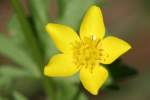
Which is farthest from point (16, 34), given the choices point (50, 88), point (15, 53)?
point (50, 88)

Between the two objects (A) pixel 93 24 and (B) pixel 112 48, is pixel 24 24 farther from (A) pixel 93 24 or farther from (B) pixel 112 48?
(B) pixel 112 48

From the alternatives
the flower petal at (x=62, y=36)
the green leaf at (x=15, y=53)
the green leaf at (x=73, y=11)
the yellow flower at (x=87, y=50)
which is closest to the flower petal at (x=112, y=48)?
the yellow flower at (x=87, y=50)

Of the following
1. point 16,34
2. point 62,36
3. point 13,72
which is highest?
point 62,36

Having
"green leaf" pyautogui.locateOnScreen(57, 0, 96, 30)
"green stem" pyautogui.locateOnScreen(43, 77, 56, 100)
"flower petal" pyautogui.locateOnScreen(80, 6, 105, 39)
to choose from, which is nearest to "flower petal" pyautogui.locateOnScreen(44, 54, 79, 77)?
"flower petal" pyautogui.locateOnScreen(80, 6, 105, 39)

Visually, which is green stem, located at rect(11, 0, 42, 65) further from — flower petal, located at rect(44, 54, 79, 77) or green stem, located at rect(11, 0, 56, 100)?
flower petal, located at rect(44, 54, 79, 77)

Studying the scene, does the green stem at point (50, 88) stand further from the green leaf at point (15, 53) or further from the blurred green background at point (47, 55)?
the green leaf at point (15, 53)

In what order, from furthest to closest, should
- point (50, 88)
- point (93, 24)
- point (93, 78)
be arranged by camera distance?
point (50, 88), point (93, 24), point (93, 78)
